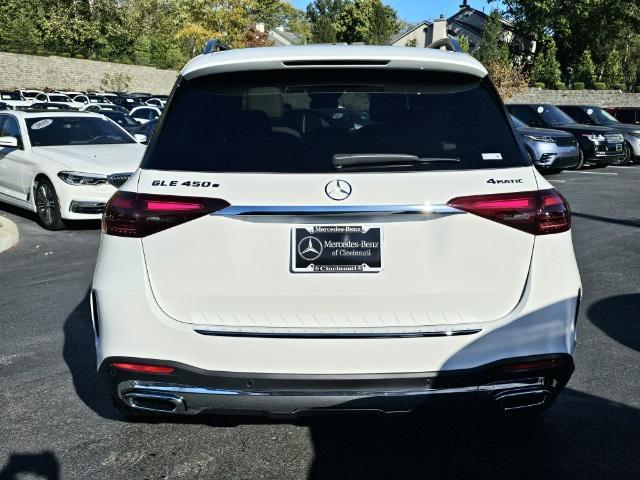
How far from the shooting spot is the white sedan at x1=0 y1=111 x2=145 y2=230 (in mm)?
9891

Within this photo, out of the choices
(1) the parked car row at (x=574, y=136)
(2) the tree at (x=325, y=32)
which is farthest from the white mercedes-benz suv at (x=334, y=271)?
(2) the tree at (x=325, y=32)

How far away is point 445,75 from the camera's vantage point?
3211mm

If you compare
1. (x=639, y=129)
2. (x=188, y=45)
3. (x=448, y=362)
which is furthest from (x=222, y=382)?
(x=188, y=45)

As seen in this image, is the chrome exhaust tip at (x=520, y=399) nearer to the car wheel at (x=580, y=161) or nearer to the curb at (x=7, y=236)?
the curb at (x=7, y=236)

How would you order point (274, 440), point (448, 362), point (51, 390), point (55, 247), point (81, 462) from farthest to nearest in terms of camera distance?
point (55, 247)
point (51, 390)
point (274, 440)
point (81, 462)
point (448, 362)

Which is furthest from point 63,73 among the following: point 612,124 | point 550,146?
point 550,146

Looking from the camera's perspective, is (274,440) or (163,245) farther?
(274,440)

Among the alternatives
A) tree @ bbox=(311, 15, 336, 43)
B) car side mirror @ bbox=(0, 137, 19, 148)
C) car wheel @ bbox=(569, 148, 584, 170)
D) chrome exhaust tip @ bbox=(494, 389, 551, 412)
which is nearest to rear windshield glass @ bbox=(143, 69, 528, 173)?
chrome exhaust tip @ bbox=(494, 389, 551, 412)

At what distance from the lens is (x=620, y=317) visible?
5.93 m

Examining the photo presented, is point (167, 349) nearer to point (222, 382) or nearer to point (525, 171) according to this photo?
point (222, 382)

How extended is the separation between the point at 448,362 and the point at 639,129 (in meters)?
21.0

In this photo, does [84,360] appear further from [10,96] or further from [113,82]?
[113,82]

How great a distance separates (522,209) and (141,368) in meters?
1.65

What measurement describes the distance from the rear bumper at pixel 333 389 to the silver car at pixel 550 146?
14005 mm
